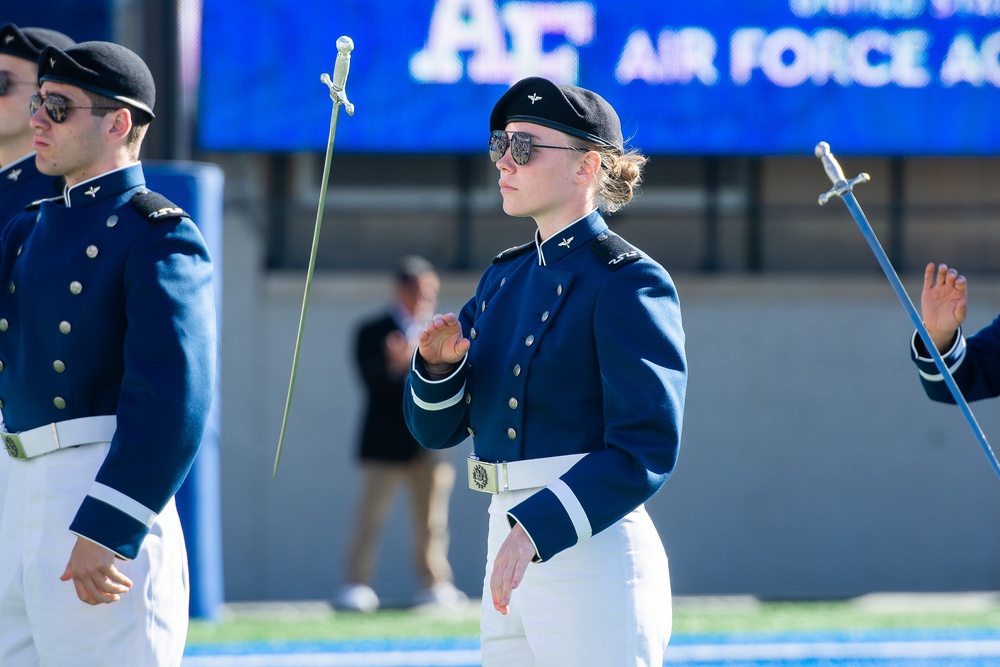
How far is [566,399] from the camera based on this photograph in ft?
10.5

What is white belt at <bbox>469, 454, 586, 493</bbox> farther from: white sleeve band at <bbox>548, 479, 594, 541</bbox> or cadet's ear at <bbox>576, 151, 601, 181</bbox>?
cadet's ear at <bbox>576, 151, 601, 181</bbox>

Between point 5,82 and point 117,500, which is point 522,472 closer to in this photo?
point 117,500

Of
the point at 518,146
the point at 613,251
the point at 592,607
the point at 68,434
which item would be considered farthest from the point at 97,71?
Result: the point at 592,607

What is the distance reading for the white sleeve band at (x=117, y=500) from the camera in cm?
312

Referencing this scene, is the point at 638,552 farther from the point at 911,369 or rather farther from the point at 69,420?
the point at 911,369

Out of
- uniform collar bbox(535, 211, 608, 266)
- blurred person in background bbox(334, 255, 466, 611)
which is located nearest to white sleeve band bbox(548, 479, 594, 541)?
uniform collar bbox(535, 211, 608, 266)

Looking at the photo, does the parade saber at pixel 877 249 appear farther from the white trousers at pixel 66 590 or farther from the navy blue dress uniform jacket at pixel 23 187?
the navy blue dress uniform jacket at pixel 23 187

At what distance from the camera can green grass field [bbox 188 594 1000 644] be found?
24.0 feet

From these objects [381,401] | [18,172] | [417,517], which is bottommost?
[417,517]

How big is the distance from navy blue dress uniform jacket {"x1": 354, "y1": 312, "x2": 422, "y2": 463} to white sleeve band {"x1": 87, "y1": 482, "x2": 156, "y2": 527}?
→ 5295mm

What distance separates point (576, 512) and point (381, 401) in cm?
572

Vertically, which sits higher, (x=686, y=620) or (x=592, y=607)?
(x=592, y=607)

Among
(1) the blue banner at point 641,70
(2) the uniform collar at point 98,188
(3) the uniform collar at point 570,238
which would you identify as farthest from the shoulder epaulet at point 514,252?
(1) the blue banner at point 641,70

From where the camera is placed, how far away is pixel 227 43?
1024 cm
